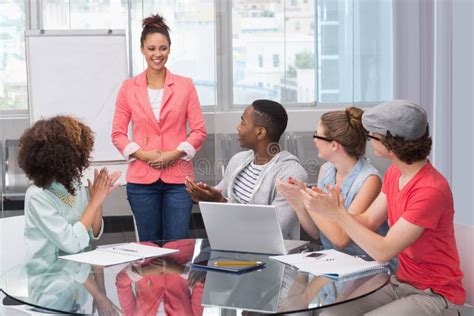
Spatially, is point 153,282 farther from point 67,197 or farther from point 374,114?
point 374,114

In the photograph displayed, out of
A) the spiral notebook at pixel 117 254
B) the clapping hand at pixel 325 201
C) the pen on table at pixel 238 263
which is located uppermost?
the clapping hand at pixel 325 201

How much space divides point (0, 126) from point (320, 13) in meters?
2.64

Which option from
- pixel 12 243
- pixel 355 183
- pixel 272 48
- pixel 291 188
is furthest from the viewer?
pixel 272 48

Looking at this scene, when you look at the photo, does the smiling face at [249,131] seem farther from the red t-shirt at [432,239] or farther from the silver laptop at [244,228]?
the red t-shirt at [432,239]

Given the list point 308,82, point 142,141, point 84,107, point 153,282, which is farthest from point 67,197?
point 308,82

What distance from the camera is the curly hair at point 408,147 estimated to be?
286cm

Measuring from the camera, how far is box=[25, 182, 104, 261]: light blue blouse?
3.02m

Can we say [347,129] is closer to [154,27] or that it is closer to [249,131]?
[249,131]

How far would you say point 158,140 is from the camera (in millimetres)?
4723

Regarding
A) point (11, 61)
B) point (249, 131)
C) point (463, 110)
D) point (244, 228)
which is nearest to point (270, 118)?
point (249, 131)

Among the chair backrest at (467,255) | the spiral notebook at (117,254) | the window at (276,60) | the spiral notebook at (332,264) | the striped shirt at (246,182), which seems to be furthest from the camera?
the window at (276,60)

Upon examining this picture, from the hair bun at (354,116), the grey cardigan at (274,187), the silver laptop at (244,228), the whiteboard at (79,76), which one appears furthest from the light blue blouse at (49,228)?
the whiteboard at (79,76)

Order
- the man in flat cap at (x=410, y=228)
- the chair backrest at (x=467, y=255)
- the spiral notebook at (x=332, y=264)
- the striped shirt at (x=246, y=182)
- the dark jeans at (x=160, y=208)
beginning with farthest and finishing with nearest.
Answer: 1. the dark jeans at (x=160, y=208)
2. the striped shirt at (x=246, y=182)
3. the chair backrest at (x=467, y=255)
4. the man in flat cap at (x=410, y=228)
5. the spiral notebook at (x=332, y=264)

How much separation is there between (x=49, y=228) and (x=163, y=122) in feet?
5.93
